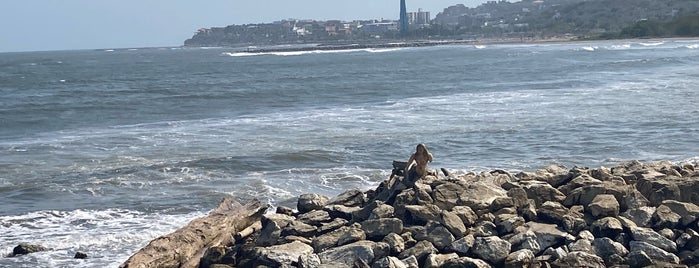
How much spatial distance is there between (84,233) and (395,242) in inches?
211

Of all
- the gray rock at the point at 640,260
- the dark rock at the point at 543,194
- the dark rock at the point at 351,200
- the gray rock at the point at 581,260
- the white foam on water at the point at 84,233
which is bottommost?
the white foam on water at the point at 84,233

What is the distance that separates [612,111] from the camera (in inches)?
1115

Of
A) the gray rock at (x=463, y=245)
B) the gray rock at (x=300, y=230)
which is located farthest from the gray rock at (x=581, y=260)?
the gray rock at (x=300, y=230)

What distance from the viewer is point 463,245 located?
10023 mm

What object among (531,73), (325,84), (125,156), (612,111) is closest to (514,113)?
(612,111)

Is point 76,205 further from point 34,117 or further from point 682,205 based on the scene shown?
point 34,117

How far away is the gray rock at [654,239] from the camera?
32.9 feet

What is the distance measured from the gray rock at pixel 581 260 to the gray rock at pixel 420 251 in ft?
4.37

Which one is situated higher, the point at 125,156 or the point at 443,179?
the point at 443,179

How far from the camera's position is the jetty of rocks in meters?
9.86

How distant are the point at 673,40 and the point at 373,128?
86147 mm

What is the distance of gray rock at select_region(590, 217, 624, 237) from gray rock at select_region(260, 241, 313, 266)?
10.4ft

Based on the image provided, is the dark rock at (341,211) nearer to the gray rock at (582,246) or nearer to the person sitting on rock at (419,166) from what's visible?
the person sitting on rock at (419,166)

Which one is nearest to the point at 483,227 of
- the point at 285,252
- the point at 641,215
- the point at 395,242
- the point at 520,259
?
the point at 520,259
